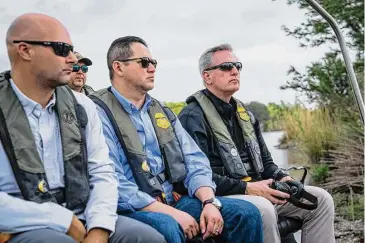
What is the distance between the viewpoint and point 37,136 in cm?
270

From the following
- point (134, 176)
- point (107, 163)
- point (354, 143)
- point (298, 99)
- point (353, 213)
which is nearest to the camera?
point (107, 163)

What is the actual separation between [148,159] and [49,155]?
688 millimetres

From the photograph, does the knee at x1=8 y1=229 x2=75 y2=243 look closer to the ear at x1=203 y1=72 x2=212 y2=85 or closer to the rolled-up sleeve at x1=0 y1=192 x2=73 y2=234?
the rolled-up sleeve at x1=0 y1=192 x2=73 y2=234

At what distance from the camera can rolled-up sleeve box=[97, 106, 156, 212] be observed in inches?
120

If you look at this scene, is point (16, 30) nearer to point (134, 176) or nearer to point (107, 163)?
point (107, 163)

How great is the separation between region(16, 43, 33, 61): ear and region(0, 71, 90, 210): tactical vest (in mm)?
123

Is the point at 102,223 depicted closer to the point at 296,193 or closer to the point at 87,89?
the point at 296,193

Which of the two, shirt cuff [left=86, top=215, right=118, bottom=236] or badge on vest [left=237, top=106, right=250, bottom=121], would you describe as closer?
shirt cuff [left=86, top=215, right=118, bottom=236]

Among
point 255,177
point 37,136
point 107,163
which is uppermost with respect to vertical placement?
point 37,136

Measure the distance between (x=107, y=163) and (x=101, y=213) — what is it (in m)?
0.30

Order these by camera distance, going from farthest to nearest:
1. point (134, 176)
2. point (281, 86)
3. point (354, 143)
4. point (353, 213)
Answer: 1. point (281, 86)
2. point (354, 143)
3. point (353, 213)
4. point (134, 176)

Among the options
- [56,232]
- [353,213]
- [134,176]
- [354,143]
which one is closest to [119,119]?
[134,176]

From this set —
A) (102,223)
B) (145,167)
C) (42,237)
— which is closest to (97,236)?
(102,223)

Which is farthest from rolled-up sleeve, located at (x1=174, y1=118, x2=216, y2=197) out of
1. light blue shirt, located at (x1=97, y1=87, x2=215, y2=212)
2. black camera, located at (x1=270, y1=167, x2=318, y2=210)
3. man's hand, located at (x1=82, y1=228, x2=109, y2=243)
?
man's hand, located at (x1=82, y1=228, x2=109, y2=243)
